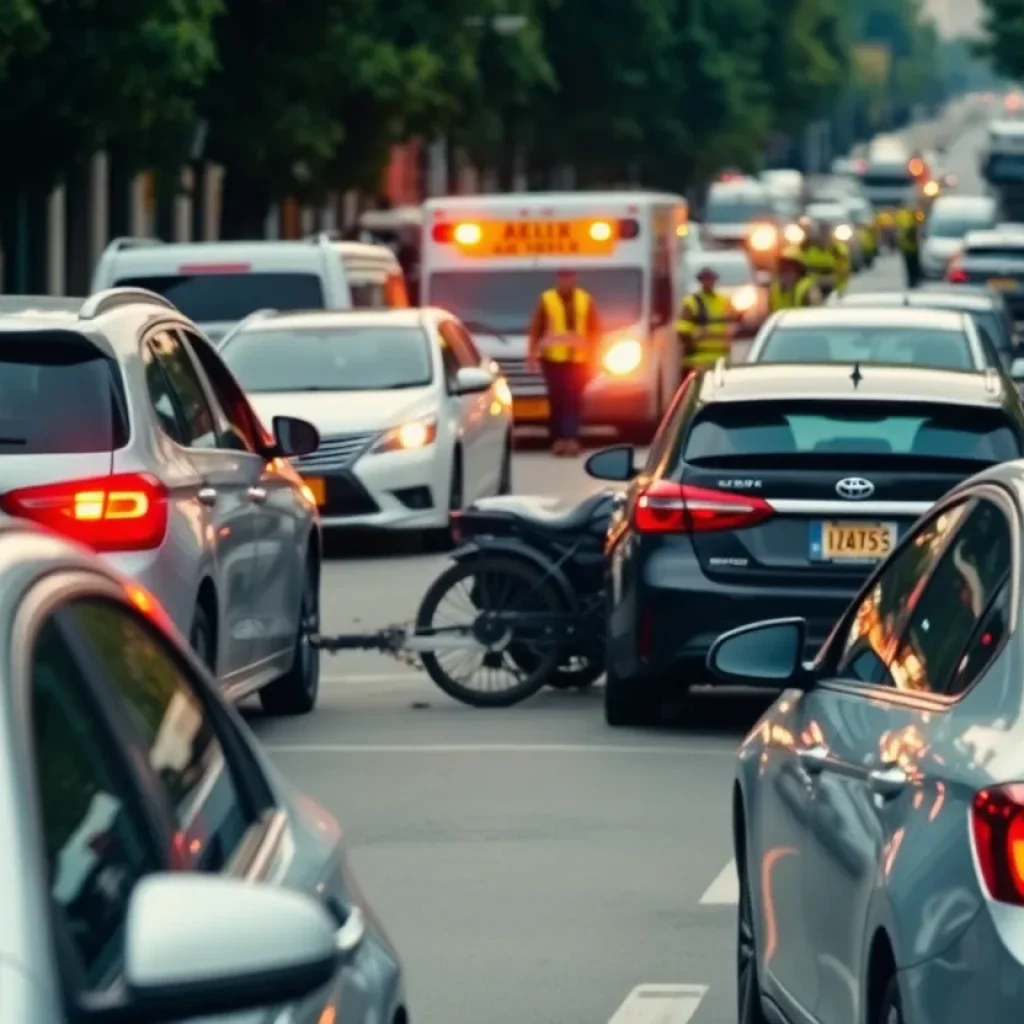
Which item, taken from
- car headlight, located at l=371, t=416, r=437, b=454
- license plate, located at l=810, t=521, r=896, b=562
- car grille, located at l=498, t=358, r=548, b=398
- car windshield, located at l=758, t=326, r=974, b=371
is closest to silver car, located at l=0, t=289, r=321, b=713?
license plate, located at l=810, t=521, r=896, b=562

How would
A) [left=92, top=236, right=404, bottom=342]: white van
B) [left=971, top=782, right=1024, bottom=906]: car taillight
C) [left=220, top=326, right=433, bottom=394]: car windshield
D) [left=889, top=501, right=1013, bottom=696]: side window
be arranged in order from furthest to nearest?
1. [left=92, top=236, right=404, bottom=342]: white van
2. [left=220, top=326, right=433, bottom=394]: car windshield
3. [left=889, top=501, right=1013, bottom=696]: side window
4. [left=971, top=782, right=1024, bottom=906]: car taillight

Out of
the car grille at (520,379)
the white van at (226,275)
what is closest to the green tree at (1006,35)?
the car grille at (520,379)

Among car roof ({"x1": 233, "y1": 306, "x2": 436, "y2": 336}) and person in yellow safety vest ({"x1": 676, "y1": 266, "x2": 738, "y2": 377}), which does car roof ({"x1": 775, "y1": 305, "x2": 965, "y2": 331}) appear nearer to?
car roof ({"x1": 233, "y1": 306, "x2": 436, "y2": 336})

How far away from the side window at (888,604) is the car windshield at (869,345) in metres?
14.9

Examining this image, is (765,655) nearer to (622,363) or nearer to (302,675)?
(302,675)

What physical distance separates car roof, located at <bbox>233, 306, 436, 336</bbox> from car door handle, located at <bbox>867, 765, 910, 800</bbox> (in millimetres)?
17679

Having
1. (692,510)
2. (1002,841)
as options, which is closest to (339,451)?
(692,510)

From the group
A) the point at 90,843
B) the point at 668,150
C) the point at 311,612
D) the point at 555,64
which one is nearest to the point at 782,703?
the point at 90,843

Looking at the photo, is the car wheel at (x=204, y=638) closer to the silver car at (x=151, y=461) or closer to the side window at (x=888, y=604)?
the silver car at (x=151, y=461)

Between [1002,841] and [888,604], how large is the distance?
5.82 ft

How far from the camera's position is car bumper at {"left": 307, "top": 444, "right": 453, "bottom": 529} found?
22.2m

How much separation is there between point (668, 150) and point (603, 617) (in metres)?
73.7

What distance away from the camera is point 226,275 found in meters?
27.3

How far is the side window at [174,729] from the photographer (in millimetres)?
4469
